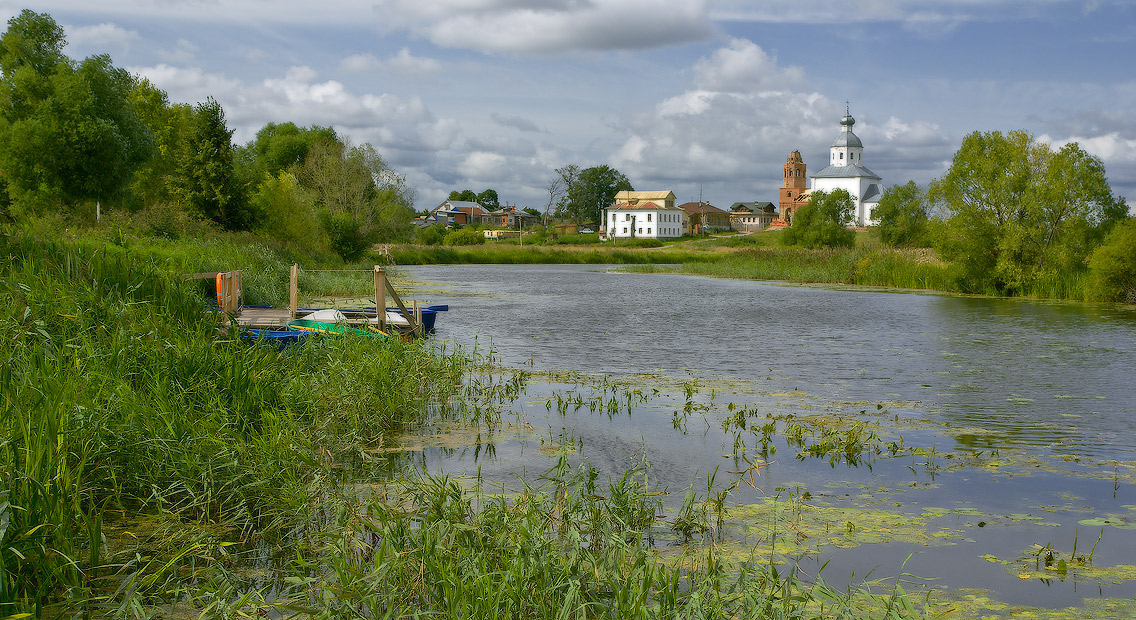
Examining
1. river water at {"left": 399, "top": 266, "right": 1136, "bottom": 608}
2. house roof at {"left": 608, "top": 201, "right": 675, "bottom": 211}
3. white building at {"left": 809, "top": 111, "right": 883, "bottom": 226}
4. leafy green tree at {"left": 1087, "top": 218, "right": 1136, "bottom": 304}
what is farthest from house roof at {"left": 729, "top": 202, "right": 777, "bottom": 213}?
river water at {"left": 399, "top": 266, "right": 1136, "bottom": 608}

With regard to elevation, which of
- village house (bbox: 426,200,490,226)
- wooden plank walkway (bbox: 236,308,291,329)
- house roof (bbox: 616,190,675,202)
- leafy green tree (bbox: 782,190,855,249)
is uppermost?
house roof (bbox: 616,190,675,202)

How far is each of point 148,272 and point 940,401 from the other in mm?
10688

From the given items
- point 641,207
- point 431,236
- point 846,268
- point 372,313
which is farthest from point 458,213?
point 372,313

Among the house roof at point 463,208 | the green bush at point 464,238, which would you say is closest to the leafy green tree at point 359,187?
the green bush at point 464,238

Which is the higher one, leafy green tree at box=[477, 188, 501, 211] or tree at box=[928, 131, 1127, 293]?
leafy green tree at box=[477, 188, 501, 211]

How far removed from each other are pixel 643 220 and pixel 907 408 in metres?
119

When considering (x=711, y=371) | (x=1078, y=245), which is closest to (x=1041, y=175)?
(x=1078, y=245)

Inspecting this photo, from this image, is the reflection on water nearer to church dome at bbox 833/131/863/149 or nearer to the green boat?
the green boat

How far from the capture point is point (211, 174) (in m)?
35.4

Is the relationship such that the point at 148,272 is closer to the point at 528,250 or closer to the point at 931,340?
the point at 931,340

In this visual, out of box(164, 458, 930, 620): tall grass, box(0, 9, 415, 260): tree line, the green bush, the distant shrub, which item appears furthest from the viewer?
the green bush

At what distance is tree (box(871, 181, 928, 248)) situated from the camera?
74.0 metres

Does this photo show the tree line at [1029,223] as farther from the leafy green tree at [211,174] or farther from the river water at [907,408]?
the leafy green tree at [211,174]

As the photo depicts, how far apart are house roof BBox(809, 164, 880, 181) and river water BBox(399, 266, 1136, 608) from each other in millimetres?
120209
